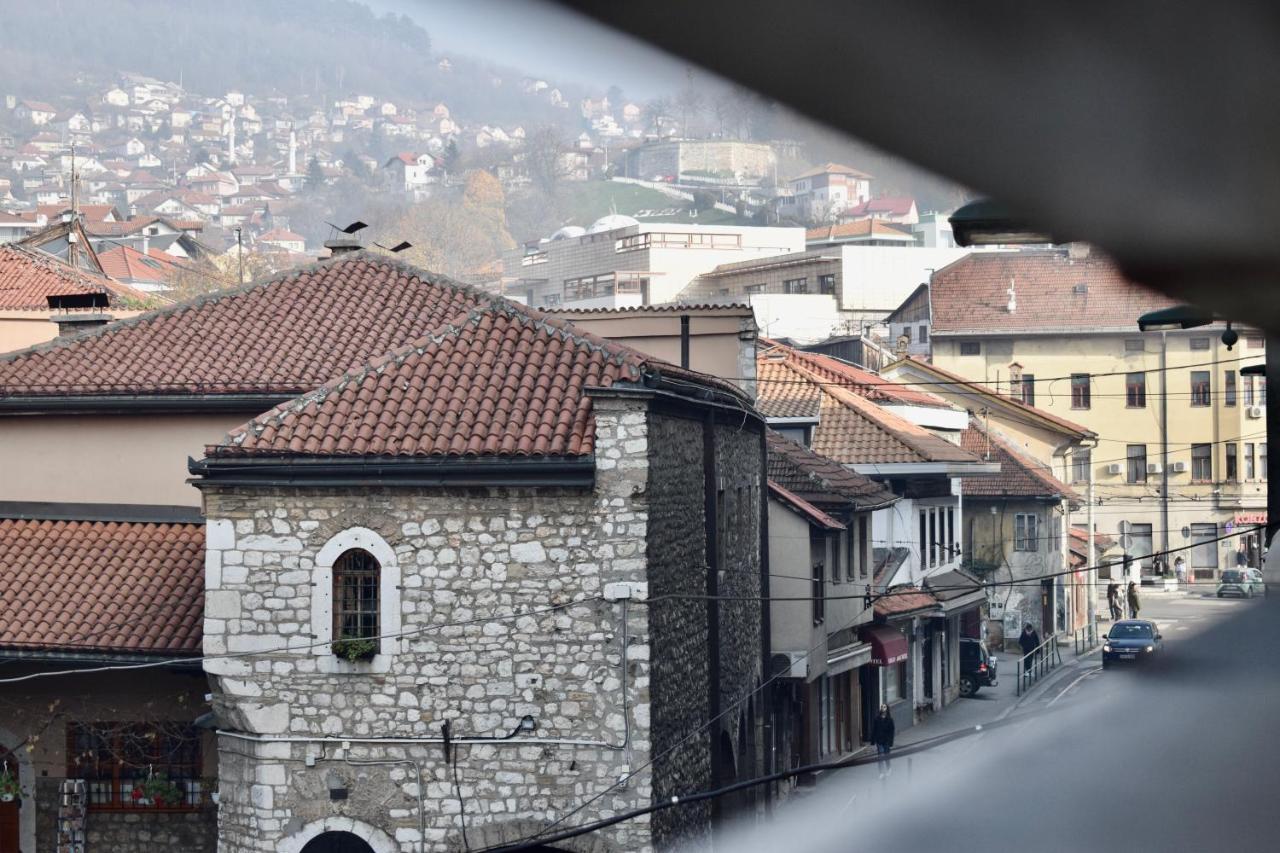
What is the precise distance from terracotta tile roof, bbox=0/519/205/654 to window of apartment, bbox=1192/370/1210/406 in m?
45.3

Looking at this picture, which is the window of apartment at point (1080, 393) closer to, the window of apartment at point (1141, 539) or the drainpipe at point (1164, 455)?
the drainpipe at point (1164, 455)

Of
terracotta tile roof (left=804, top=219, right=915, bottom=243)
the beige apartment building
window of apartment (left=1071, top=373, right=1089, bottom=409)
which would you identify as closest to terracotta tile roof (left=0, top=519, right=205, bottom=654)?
terracotta tile roof (left=804, top=219, right=915, bottom=243)

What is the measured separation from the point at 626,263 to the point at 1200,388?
22906 millimetres

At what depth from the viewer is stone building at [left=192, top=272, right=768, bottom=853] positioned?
15.3 meters

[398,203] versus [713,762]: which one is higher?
[398,203]

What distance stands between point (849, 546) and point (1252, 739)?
1070 inches

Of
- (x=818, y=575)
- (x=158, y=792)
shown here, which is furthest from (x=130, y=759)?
(x=818, y=575)

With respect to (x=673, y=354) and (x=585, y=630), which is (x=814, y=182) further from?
(x=673, y=354)

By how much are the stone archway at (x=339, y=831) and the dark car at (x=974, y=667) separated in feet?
83.7

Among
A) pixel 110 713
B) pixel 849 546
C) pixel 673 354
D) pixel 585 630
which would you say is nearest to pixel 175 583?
pixel 110 713

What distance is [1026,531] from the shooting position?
1806 inches

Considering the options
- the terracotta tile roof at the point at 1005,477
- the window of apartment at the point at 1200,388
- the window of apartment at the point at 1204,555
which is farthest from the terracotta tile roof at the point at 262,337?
the window of apartment at the point at 1204,555

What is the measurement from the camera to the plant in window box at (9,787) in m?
17.3

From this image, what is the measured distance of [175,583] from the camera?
17.8m
